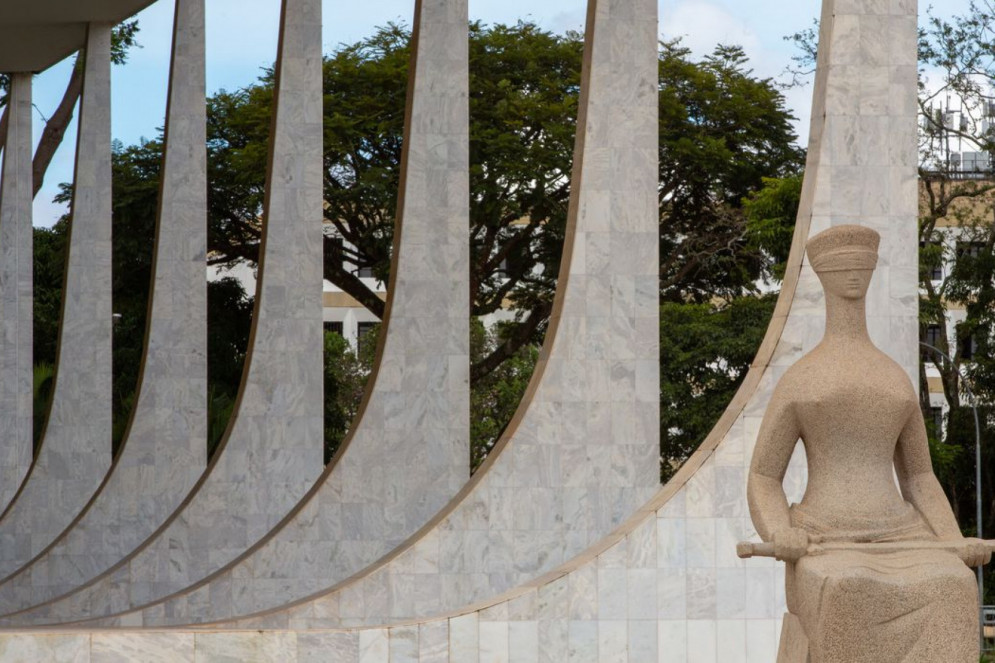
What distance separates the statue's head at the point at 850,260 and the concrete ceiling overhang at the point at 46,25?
797 inches

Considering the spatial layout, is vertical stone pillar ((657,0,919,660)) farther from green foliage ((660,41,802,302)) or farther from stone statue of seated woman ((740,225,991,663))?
green foliage ((660,41,802,302))

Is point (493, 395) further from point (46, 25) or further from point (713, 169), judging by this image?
point (46, 25)

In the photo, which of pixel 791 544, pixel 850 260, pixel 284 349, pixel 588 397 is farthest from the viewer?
pixel 284 349

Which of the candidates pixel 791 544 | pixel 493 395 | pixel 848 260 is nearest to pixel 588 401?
pixel 848 260

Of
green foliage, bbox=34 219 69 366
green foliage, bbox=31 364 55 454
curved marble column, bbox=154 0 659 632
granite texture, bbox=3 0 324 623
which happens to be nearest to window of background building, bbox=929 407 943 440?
green foliage, bbox=31 364 55 454

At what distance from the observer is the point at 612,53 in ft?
55.5

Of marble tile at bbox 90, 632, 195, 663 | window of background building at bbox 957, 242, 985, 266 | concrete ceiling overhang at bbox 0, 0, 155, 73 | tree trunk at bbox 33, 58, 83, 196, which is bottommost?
marble tile at bbox 90, 632, 195, 663

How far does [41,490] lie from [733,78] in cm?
1910

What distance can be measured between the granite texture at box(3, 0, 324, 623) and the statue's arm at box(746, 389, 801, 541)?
13.3 m

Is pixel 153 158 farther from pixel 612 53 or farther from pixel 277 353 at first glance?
pixel 612 53

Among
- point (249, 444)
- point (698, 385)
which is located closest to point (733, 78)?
point (698, 385)

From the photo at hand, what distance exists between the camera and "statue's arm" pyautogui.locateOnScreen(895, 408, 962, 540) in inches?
352

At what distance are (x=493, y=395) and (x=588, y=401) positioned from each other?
103 ft

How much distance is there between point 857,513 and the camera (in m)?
8.75
